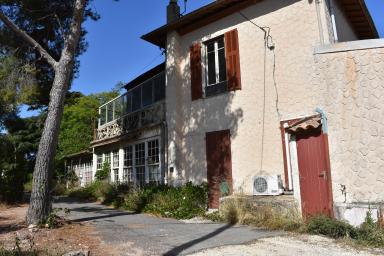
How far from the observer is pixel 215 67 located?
42.7 ft

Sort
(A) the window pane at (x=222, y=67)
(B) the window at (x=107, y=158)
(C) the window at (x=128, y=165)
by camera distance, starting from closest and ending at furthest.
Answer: (A) the window pane at (x=222, y=67) < (C) the window at (x=128, y=165) < (B) the window at (x=107, y=158)

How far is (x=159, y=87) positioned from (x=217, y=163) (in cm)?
462

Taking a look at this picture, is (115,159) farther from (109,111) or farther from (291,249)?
(291,249)

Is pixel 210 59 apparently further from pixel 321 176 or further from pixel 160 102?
pixel 321 176

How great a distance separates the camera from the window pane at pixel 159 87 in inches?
594

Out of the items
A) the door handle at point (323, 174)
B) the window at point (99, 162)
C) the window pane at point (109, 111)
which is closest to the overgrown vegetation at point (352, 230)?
the door handle at point (323, 174)

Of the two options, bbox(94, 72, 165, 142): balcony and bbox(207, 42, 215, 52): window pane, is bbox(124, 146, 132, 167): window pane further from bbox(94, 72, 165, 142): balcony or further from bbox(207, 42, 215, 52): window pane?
bbox(207, 42, 215, 52): window pane

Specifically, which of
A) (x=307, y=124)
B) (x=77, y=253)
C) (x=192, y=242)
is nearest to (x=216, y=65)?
(x=307, y=124)

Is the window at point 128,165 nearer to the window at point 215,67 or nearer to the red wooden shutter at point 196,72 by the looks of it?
the red wooden shutter at point 196,72

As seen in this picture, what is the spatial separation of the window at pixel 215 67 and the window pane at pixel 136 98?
458cm

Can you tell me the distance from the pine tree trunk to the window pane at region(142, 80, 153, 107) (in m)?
6.20

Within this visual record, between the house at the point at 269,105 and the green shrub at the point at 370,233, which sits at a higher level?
the house at the point at 269,105

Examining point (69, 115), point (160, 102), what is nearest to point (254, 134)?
point (160, 102)

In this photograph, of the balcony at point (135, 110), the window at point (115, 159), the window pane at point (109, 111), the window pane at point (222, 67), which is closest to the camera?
the window pane at point (222, 67)
